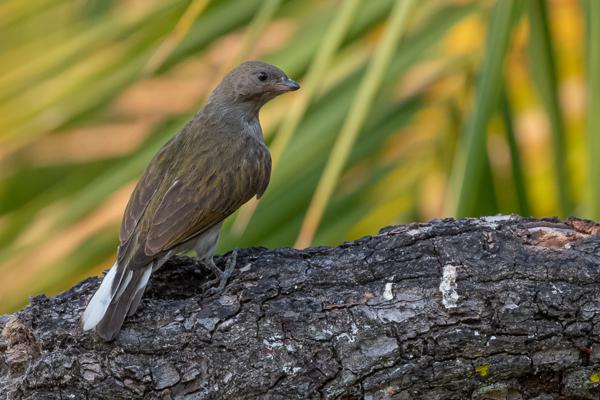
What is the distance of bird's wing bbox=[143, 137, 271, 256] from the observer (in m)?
3.74

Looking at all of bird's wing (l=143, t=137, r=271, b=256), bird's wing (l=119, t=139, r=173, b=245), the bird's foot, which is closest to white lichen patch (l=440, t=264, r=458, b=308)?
the bird's foot

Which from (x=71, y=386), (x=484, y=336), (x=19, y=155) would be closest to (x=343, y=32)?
(x=484, y=336)

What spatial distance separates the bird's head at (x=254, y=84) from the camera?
4418 millimetres

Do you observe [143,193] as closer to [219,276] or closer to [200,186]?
[200,186]

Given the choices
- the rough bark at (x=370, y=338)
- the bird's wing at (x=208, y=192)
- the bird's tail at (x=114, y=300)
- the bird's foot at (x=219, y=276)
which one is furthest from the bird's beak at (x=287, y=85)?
the rough bark at (x=370, y=338)

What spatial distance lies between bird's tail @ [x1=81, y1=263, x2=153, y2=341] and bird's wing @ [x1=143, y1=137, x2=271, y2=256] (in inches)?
5.0

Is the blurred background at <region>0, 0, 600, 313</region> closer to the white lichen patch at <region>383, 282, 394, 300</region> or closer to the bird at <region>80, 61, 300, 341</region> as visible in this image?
the bird at <region>80, 61, 300, 341</region>

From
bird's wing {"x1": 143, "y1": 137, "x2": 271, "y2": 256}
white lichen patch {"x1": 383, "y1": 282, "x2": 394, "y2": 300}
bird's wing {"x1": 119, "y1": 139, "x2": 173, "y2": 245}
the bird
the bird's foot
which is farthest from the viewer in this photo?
bird's wing {"x1": 119, "y1": 139, "x2": 173, "y2": 245}

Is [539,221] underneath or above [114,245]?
underneath

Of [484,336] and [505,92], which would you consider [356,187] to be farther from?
[484,336]

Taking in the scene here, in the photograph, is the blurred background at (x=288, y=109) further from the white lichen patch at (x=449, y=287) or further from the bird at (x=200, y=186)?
the white lichen patch at (x=449, y=287)

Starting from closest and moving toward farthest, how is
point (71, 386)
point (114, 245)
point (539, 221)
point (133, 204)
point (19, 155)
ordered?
1. point (71, 386)
2. point (539, 221)
3. point (133, 204)
4. point (114, 245)
5. point (19, 155)

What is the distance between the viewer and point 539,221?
3260mm

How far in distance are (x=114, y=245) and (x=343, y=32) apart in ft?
4.93
